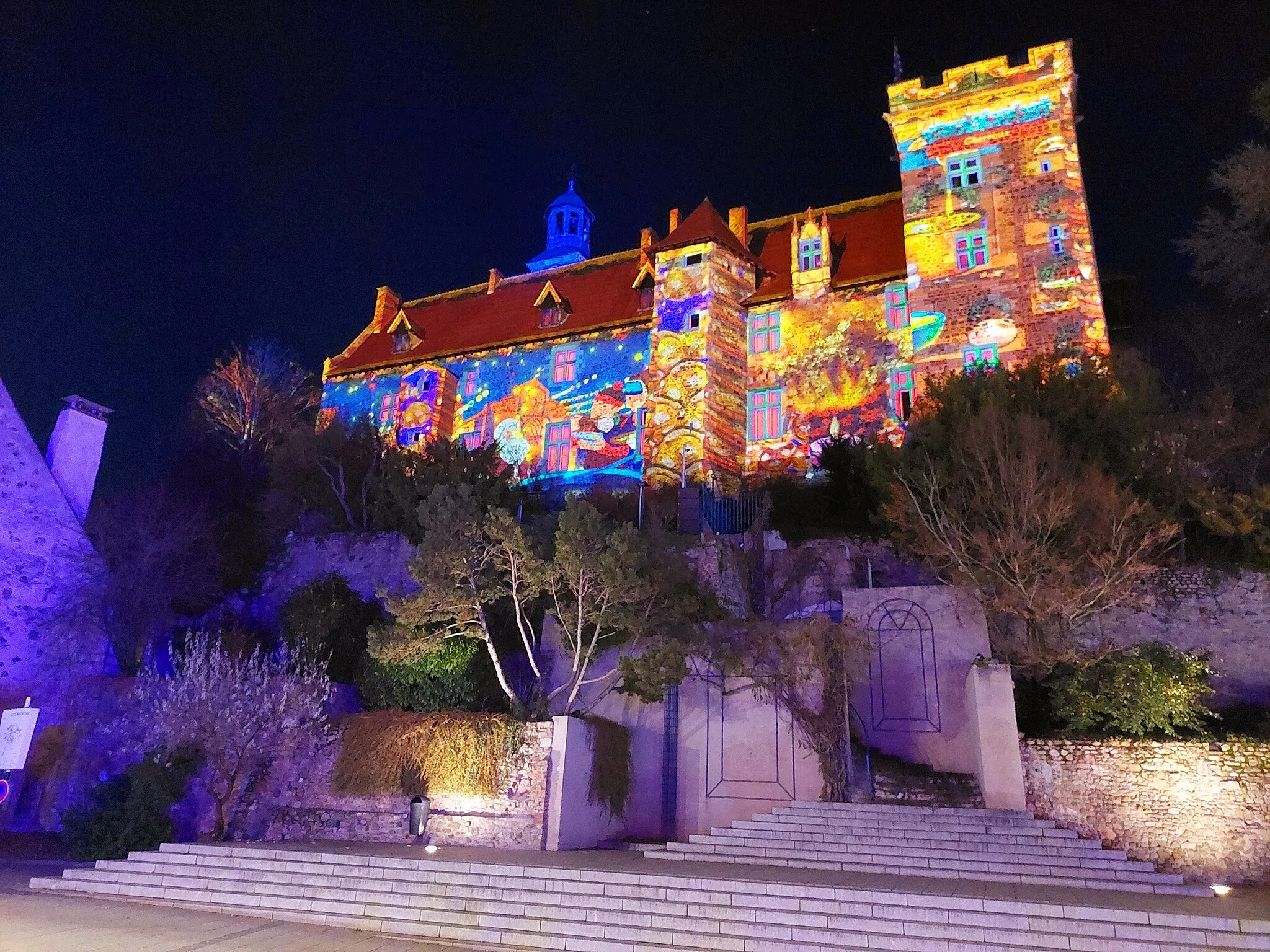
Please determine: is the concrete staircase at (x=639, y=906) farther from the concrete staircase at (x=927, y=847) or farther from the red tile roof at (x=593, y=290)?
the red tile roof at (x=593, y=290)

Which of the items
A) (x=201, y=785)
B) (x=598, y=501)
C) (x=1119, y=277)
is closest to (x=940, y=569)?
(x=598, y=501)

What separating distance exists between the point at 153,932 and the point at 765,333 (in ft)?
66.0

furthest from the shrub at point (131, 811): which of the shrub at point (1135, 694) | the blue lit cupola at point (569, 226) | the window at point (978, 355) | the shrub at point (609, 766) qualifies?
the blue lit cupola at point (569, 226)

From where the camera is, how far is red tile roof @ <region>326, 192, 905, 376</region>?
24.2 metres

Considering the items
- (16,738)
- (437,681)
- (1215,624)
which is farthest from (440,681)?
(1215,624)

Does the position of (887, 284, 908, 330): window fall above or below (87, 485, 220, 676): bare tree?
above

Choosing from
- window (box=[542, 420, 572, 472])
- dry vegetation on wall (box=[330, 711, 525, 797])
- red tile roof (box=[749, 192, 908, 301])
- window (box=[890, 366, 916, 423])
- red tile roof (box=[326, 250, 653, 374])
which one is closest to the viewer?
dry vegetation on wall (box=[330, 711, 525, 797])

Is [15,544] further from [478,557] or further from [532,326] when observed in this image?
[532,326]

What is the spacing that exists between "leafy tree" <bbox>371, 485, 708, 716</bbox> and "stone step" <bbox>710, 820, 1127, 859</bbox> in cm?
330

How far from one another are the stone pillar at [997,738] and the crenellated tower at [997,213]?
418 inches

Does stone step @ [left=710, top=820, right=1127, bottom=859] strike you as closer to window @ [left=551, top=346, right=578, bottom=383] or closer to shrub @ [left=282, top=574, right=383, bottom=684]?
shrub @ [left=282, top=574, right=383, bottom=684]

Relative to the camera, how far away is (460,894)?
339 inches

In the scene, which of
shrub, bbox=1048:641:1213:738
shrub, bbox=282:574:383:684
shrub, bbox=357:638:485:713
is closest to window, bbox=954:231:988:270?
shrub, bbox=1048:641:1213:738

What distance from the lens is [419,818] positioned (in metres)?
12.2
